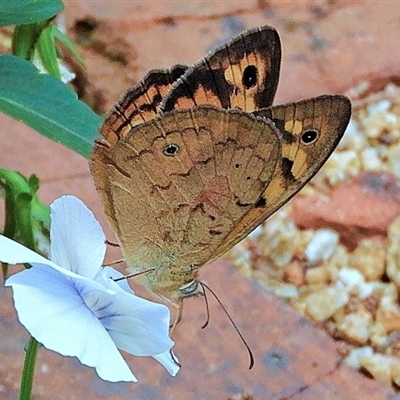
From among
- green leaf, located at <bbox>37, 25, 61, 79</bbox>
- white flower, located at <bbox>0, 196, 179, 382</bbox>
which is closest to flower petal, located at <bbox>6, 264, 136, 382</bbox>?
white flower, located at <bbox>0, 196, 179, 382</bbox>

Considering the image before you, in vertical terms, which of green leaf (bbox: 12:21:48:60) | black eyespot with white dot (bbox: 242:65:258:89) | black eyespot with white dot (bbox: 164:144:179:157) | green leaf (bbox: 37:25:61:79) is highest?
black eyespot with white dot (bbox: 242:65:258:89)

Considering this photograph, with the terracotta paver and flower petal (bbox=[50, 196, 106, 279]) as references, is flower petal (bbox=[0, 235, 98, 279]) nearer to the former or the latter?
flower petal (bbox=[50, 196, 106, 279])

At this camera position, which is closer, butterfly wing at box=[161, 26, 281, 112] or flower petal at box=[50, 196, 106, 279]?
flower petal at box=[50, 196, 106, 279]

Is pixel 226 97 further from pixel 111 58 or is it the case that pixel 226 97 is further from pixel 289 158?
pixel 111 58

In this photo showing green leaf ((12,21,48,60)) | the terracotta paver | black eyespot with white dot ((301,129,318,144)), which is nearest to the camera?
black eyespot with white dot ((301,129,318,144))

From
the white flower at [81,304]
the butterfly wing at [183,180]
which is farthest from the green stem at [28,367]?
the butterfly wing at [183,180]
